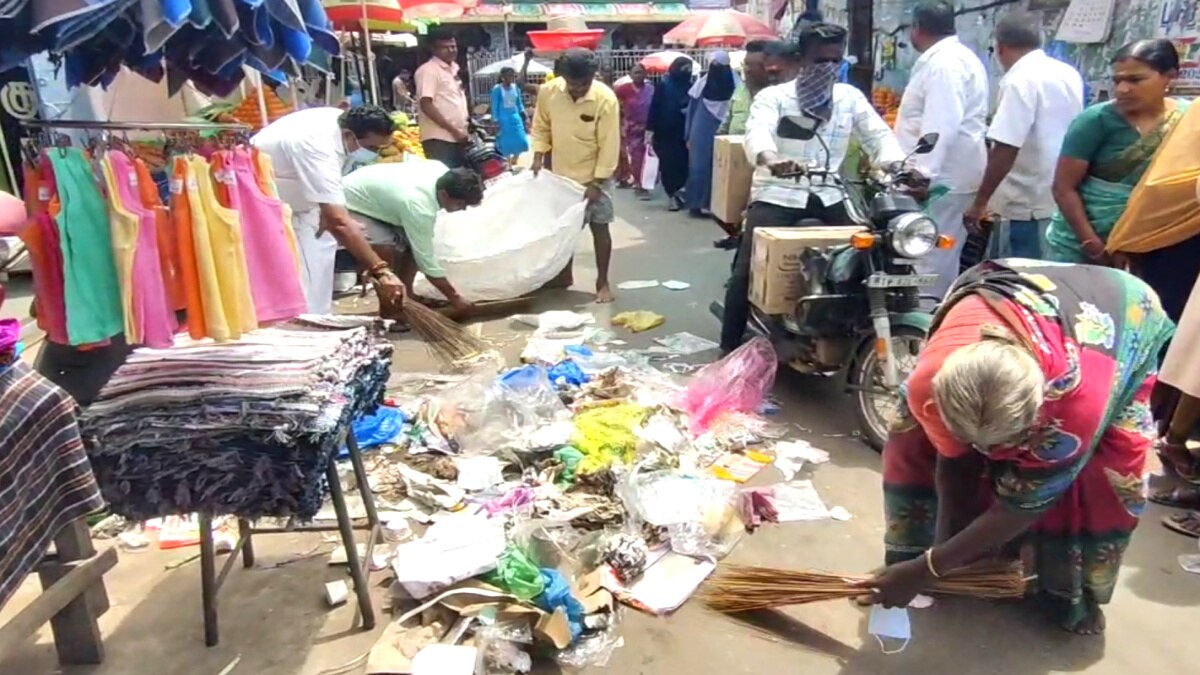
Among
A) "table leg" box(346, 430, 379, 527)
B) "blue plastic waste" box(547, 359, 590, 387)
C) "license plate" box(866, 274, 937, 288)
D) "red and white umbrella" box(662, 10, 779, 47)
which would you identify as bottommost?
"blue plastic waste" box(547, 359, 590, 387)

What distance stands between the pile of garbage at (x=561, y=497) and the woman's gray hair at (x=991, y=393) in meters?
1.21

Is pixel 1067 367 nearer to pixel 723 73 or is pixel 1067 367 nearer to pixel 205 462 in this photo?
pixel 205 462

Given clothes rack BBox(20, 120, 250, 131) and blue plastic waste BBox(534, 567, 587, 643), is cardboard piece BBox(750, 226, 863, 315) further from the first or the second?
clothes rack BBox(20, 120, 250, 131)

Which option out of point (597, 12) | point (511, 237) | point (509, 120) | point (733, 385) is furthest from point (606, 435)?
point (597, 12)

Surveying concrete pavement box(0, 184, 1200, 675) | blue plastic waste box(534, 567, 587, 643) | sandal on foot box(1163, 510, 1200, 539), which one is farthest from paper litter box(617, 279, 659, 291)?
blue plastic waste box(534, 567, 587, 643)

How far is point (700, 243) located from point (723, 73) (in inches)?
76.7

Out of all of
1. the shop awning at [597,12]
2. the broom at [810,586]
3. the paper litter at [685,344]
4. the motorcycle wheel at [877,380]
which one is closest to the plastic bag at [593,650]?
the broom at [810,586]

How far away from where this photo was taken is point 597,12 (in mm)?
21344

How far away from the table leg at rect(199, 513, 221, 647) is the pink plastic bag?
7.00ft

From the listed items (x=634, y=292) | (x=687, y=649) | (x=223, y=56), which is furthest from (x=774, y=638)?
(x=634, y=292)

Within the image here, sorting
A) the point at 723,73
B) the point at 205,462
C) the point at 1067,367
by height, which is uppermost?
the point at 723,73

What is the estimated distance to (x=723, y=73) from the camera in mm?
8688

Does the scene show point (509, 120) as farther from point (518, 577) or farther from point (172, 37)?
point (518, 577)

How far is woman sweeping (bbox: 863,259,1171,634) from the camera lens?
1911 millimetres
